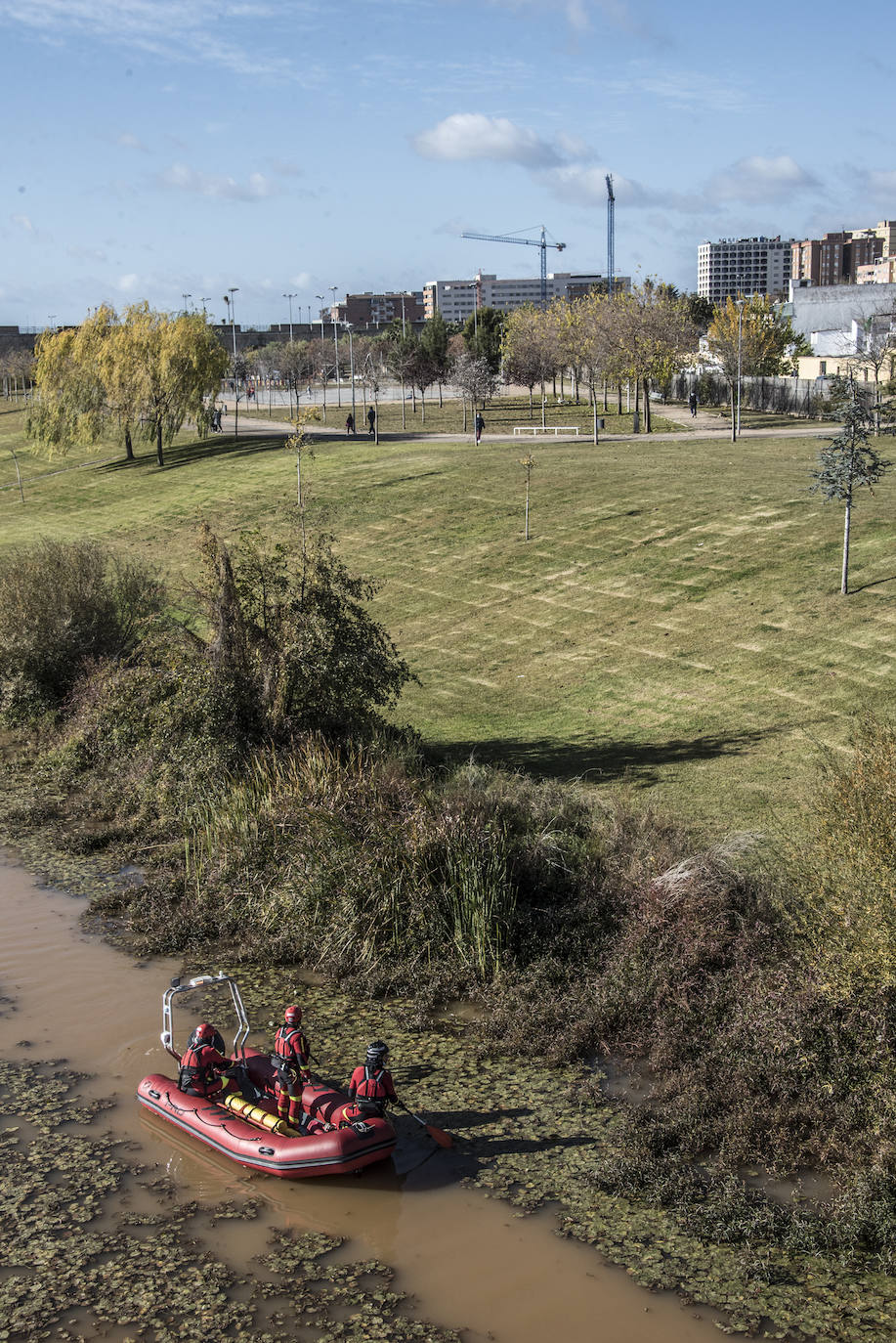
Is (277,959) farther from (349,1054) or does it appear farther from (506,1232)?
(506,1232)

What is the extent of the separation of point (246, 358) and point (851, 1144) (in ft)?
335

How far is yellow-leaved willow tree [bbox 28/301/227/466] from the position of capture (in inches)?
2295

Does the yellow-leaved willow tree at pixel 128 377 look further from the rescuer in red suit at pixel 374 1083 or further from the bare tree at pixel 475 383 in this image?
the rescuer in red suit at pixel 374 1083

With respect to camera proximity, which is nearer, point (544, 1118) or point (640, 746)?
point (544, 1118)

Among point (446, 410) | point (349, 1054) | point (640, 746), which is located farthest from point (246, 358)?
point (349, 1054)

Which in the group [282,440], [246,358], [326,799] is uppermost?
[246,358]

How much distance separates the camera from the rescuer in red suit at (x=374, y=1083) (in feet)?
35.4

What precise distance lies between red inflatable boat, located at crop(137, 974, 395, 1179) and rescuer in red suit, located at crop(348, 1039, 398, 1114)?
108 millimetres

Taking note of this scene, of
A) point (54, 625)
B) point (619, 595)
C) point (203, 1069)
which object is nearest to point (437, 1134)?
point (203, 1069)

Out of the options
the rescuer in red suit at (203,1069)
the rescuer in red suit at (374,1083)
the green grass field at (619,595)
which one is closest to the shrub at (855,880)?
the rescuer in red suit at (374,1083)

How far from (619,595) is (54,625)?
537 inches

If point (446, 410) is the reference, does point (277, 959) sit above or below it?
below

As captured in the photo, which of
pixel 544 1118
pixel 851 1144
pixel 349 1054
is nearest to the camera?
pixel 851 1144

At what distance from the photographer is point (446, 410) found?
247 ft
